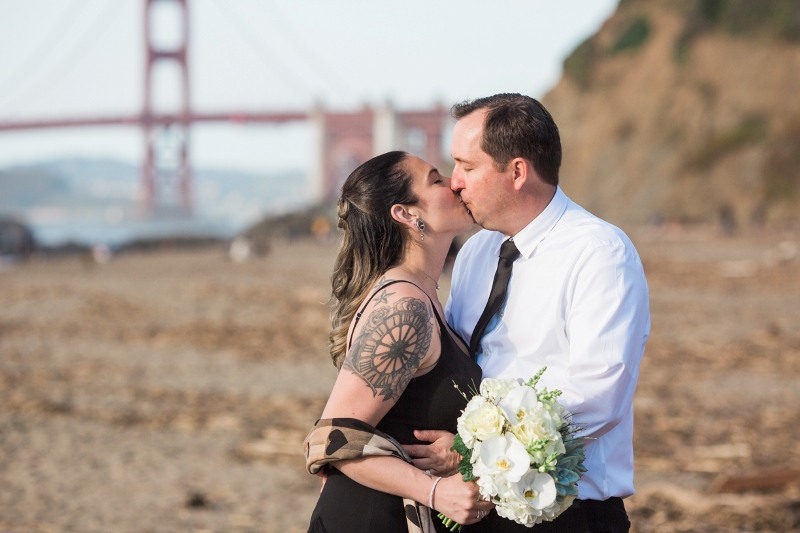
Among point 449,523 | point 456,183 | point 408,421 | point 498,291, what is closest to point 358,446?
point 408,421

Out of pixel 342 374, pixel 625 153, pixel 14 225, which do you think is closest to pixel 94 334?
pixel 342 374

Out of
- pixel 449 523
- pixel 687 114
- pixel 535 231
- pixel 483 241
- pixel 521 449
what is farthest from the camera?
pixel 687 114

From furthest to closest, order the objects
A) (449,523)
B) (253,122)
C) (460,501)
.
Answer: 1. (253,122)
2. (449,523)
3. (460,501)

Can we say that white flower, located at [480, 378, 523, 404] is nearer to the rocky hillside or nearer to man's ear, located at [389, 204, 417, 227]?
man's ear, located at [389, 204, 417, 227]

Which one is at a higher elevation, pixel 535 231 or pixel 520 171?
pixel 520 171

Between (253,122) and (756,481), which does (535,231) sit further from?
(253,122)

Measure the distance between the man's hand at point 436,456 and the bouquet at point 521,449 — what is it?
27cm

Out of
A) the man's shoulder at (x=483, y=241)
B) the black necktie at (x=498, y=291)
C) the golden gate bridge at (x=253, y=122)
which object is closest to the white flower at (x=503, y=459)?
the black necktie at (x=498, y=291)

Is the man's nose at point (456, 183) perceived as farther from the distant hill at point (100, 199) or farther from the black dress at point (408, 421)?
the distant hill at point (100, 199)

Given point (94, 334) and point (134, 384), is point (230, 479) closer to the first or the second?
point (134, 384)

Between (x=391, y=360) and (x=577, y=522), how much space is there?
663mm

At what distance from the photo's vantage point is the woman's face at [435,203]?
10.4ft

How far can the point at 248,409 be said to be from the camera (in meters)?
10.4

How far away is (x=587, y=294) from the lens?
2898 millimetres
